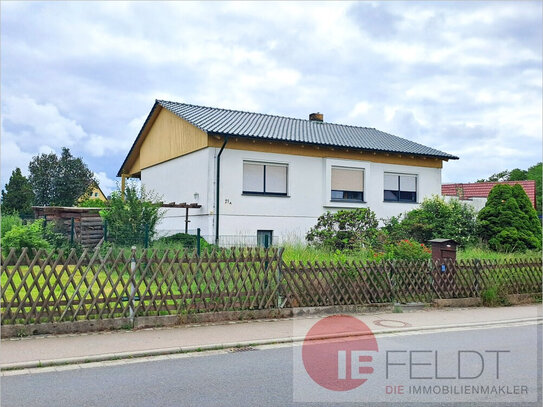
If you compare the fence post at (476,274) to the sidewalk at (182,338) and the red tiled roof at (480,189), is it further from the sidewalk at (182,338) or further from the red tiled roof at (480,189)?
the red tiled roof at (480,189)

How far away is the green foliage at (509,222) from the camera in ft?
74.5

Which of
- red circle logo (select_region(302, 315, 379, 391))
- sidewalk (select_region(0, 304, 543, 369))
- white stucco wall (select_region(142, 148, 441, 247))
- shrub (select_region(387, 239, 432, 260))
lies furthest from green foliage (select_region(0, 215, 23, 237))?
red circle logo (select_region(302, 315, 379, 391))

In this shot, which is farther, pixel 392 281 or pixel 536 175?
pixel 536 175

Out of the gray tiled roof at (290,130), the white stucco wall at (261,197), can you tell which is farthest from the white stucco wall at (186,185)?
the gray tiled roof at (290,130)

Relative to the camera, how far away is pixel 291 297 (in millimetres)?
11836

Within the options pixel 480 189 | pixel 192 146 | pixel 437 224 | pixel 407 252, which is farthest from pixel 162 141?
pixel 480 189

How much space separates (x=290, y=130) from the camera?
24734 millimetres

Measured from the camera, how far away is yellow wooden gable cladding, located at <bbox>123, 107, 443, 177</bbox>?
21.5m

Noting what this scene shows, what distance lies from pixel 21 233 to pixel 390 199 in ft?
52.6

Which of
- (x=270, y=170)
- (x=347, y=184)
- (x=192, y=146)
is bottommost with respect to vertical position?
(x=347, y=184)

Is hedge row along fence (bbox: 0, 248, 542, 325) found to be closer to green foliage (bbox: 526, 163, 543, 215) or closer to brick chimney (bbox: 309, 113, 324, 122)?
brick chimney (bbox: 309, 113, 324, 122)

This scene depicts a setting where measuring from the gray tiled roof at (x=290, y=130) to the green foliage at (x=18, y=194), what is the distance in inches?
1207

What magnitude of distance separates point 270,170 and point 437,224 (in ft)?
25.0

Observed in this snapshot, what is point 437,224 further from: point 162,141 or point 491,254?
point 162,141
